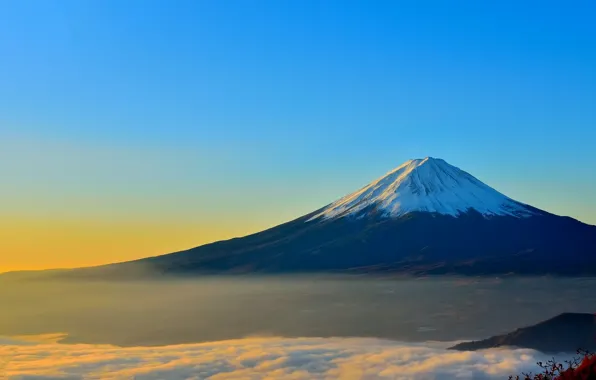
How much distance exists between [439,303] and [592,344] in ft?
318

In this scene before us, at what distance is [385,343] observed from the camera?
113 meters

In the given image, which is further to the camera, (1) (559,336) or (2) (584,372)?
(1) (559,336)

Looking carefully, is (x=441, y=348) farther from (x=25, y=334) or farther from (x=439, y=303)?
(x=25, y=334)

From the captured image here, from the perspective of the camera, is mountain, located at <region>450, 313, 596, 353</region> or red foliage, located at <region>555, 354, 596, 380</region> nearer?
red foliage, located at <region>555, 354, 596, 380</region>

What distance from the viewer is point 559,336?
82938 mm

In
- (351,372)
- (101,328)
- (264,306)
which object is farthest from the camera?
(264,306)

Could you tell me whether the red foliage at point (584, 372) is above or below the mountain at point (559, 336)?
above

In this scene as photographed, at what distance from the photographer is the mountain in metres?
81.0

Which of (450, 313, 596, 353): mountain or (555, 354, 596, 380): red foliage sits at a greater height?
(555, 354, 596, 380): red foliage

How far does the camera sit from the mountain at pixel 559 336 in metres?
81.0

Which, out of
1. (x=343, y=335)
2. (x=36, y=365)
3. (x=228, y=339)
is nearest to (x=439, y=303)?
(x=343, y=335)

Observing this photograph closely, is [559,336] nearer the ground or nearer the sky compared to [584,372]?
nearer the ground

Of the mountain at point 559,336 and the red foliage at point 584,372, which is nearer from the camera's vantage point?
the red foliage at point 584,372

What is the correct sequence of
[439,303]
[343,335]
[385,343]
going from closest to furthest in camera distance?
[385,343]
[343,335]
[439,303]
